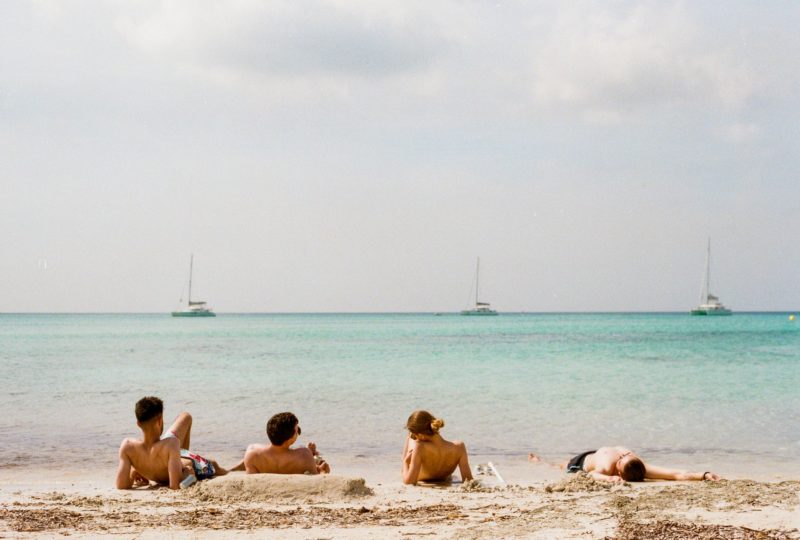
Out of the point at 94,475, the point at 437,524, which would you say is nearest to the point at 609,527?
the point at 437,524

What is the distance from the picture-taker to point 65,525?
4.90 meters

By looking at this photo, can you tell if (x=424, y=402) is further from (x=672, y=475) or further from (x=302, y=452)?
(x=302, y=452)

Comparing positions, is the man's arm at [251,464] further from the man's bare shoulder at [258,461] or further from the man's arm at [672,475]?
the man's arm at [672,475]

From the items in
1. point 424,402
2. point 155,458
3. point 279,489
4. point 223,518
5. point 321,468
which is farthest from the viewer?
point 424,402

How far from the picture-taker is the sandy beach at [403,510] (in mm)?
4641

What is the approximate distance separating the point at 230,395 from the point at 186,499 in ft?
33.4

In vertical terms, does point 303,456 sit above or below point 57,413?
above

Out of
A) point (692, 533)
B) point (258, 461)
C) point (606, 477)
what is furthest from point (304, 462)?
point (692, 533)

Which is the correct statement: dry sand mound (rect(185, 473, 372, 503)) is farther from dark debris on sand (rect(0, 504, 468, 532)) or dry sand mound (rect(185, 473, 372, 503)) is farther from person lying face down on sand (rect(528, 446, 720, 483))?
person lying face down on sand (rect(528, 446, 720, 483))

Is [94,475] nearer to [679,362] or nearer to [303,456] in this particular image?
[303,456]

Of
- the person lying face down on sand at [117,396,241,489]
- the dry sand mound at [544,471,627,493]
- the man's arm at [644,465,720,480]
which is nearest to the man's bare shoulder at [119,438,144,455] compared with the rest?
the person lying face down on sand at [117,396,241,489]

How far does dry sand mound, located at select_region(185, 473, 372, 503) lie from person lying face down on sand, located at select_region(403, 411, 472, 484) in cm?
95

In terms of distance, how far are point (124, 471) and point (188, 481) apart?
0.70 meters

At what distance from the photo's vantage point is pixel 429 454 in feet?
23.4
